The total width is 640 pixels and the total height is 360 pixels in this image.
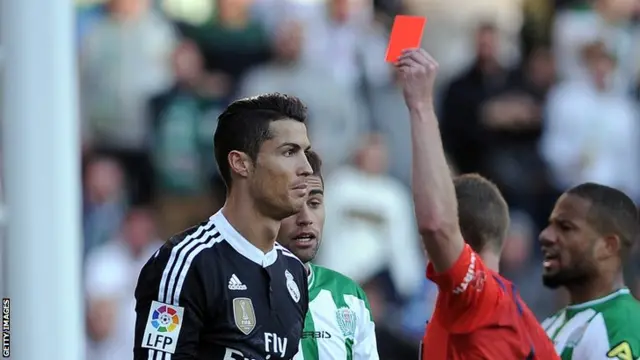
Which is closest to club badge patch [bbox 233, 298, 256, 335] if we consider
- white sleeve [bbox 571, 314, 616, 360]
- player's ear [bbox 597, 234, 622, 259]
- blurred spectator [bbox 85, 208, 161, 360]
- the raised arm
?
the raised arm

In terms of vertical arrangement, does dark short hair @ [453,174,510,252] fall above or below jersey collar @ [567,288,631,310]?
above

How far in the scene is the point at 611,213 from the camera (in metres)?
6.06

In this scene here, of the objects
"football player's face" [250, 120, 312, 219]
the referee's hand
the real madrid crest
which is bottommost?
the real madrid crest

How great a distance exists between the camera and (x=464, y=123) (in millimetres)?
11234

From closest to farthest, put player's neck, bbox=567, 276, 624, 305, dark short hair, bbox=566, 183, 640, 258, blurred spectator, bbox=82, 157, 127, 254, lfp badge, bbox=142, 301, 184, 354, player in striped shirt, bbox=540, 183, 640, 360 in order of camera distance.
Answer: lfp badge, bbox=142, 301, 184, 354
player in striped shirt, bbox=540, 183, 640, 360
player's neck, bbox=567, 276, 624, 305
dark short hair, bbox=566, 183, 640, 258
blurred spectator, bbox=82, 157, 127, 254

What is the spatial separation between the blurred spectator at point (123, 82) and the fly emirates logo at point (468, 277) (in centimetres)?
622

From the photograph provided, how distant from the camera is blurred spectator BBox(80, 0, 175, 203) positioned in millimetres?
10602

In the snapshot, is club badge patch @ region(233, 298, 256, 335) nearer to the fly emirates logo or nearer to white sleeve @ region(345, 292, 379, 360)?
the fly emirates logo

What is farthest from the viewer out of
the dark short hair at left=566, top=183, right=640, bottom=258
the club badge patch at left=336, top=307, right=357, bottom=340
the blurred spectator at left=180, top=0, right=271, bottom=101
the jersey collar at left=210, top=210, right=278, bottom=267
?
the blurred spectator at left=180, top=0, right=271, bottom=101

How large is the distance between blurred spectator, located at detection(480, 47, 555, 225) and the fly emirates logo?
6.44 meters

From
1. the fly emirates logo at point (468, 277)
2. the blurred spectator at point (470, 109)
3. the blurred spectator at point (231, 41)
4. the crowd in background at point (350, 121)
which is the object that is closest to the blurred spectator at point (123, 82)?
the crowd in background at point (350, 121)

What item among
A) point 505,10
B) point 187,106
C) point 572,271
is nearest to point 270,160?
point 572,271

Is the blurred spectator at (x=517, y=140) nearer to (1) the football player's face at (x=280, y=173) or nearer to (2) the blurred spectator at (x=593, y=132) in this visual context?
(2) the blurred spectator at (x=593, y=132)

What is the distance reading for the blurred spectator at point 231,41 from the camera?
11.0 metres
